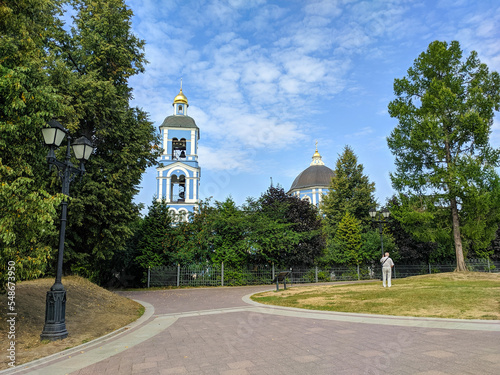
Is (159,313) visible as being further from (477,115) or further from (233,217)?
(477,115)

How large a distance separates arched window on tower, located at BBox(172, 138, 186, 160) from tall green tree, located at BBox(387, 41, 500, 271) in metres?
26.8

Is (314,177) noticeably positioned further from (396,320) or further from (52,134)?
(52,134)

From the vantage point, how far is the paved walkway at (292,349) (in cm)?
445

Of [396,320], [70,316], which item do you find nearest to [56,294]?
[70,316]

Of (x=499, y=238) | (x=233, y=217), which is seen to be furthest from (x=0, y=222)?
(x=499, y=238)

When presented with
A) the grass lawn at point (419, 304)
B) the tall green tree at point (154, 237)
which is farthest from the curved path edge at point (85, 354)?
the tall green tree at point (154, 237)

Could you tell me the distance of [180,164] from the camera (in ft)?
137

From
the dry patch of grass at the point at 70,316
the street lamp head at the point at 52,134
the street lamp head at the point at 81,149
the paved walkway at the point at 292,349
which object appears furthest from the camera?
the street lamp head at the point at 81,149

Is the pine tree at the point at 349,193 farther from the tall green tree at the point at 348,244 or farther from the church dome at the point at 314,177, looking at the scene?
the church dome at the point at 314,177

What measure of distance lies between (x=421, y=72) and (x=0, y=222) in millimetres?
25898

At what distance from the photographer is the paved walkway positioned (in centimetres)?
445

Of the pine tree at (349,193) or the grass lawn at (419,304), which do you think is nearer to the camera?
the grass lawn at (419,304)

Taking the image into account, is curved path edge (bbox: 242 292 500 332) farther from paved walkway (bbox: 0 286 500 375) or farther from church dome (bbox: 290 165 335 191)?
church dome (bbox: 290 165 335 191)

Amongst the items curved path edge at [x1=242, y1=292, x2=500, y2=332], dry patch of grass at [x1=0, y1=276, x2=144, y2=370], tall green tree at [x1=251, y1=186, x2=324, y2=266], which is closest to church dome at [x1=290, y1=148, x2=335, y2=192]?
tall green tree at [x1=251, y1=186, x2=324, y2=266]
